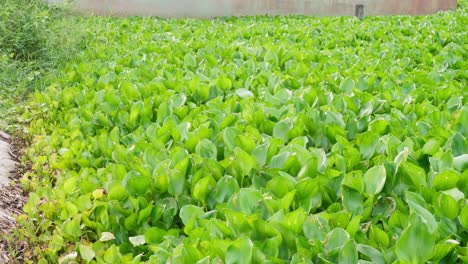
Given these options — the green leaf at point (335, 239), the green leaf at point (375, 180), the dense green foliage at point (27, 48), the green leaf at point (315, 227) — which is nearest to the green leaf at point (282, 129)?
the green leaf at point (375, 180)

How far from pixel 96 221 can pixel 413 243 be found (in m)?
1.50

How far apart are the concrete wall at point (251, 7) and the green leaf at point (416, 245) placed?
31.4 feet

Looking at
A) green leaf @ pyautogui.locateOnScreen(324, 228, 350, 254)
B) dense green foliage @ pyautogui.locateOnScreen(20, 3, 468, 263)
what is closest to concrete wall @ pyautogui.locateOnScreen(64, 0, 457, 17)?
dense green foliage @ pyautogui.locateOnScreen(20, 3, 468, 263)

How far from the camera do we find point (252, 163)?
2.78m

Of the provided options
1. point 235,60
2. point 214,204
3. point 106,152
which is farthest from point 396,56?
point 214,204

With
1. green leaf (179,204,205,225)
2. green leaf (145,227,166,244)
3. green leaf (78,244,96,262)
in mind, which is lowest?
green leaf (78,244,96,262)

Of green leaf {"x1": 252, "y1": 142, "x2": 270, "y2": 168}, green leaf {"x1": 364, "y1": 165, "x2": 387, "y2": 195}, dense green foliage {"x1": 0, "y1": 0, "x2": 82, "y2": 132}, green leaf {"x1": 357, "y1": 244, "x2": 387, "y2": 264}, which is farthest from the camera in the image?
dense green foliage {"x1": 0, "y1": 0, "x2": 82, "y2": 132}

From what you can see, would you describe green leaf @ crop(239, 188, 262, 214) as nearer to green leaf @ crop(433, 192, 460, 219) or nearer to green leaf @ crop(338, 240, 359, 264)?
green leaf @ crop(338, 240, 359, 264)

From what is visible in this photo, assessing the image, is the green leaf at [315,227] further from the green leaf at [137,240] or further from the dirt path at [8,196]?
the dirt path at [8,196]

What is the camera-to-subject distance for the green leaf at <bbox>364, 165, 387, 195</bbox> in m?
2.52

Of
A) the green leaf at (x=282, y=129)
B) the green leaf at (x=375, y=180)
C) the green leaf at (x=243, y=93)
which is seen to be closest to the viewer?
the green leaf at (x=375, y=180)

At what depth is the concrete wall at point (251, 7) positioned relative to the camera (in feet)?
37.8

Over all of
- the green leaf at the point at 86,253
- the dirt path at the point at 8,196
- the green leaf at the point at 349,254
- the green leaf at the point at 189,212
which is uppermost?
the green leaf at the point at 349,254

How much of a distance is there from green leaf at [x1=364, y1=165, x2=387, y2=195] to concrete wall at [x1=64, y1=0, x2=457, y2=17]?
900cm
